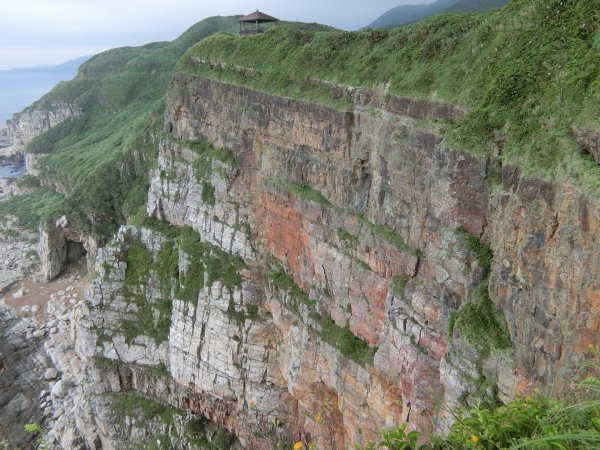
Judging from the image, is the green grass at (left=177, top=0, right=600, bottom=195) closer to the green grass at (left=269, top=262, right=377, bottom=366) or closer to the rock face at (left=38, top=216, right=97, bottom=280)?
the green grass at (left=269, top=262, right=377, bottom=366)

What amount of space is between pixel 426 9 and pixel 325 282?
8611 cm

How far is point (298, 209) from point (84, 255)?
50130 millimetres

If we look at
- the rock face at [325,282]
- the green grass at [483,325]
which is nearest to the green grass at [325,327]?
the rock face at [325,282]

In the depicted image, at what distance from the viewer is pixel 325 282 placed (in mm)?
23562

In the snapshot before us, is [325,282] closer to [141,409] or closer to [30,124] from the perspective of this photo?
[141,409]

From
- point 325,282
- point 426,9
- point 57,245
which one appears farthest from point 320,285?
point 426,9

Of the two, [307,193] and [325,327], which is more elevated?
[307,193]

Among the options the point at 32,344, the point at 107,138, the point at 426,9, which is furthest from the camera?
the point at 426,9

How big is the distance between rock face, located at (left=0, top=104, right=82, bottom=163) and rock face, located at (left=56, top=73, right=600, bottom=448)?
8336 cm

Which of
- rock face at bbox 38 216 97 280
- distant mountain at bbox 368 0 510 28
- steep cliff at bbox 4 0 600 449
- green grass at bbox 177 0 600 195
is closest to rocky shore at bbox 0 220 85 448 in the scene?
rock face at bbox 38 216 97 280

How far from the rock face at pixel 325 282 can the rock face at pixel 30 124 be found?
83.4m

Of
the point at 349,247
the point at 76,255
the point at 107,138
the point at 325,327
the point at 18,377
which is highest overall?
the point at 349,247

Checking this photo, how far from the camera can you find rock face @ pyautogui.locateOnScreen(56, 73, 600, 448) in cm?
1284

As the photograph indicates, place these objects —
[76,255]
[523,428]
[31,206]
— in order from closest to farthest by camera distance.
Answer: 1. [523,428]
2. [76,255]
3. [31,206]
